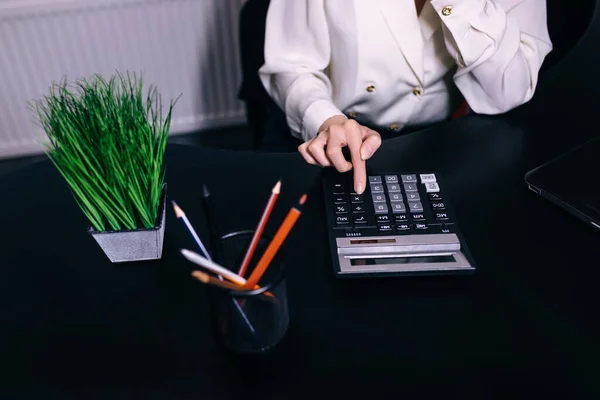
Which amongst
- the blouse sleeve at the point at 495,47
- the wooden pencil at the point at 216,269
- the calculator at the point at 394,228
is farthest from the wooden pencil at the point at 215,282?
the blouse sleeve at the point at 495,47

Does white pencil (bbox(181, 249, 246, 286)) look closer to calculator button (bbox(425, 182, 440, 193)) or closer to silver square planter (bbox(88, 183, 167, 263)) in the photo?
silver square planter (bbox(88, 183, 167, 263))

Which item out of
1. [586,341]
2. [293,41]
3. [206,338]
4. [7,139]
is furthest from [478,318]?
[7,139]

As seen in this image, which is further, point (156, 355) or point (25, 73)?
point (25, 73)

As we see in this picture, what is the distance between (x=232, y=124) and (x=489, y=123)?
1.33 meters

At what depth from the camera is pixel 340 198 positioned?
66 cm

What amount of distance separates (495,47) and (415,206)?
385 mm

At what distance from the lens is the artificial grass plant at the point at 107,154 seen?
53 centimetres

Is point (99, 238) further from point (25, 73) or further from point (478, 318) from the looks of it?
point (25, 73)

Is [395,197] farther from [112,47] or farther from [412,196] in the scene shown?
[112,47]

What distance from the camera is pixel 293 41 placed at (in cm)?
97

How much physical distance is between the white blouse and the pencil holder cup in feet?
1.36

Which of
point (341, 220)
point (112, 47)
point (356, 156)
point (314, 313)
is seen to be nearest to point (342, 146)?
point (356, 156)

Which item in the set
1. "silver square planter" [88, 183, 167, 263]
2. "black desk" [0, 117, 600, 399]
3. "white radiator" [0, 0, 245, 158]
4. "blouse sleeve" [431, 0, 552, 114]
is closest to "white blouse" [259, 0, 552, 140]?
"blouse sleeve" [431, 0, 552, 114]

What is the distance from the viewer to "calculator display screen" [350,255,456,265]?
0.58 meters
